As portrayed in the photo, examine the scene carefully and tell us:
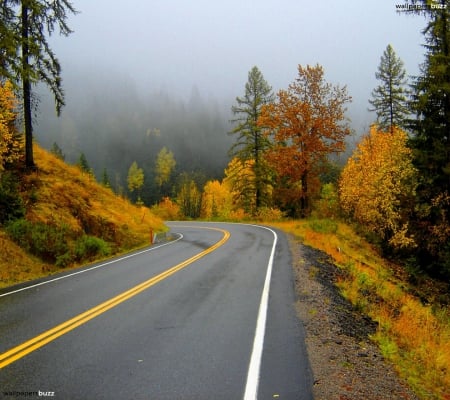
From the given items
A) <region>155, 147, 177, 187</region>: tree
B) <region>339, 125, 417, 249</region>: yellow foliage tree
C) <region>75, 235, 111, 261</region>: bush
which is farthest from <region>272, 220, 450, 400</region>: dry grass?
<region>155, 147, 177, 187</region>: tree

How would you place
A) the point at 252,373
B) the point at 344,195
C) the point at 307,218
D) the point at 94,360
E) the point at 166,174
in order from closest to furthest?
the point at 252,373 → the point at 94,360 → the point at 344,195 → the point at 307,218 → the point at 166,174

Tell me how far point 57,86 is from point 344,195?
19702 mm

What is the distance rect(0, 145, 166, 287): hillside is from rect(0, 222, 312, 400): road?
134 inches

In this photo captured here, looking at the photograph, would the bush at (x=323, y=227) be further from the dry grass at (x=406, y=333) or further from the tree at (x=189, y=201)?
the tree at (x=189, y=201)

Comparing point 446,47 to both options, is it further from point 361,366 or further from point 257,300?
point 361,366

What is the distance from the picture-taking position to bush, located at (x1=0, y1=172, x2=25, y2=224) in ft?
51.0

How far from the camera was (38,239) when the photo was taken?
15.0 meters

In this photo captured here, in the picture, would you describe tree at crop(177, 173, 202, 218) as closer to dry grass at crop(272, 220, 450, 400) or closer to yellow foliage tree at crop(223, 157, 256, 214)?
yellow foliage tree at crop(223, 157, 256, 214)

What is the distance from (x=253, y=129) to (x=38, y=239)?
24495 mm

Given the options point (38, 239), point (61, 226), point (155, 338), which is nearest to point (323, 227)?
point (61, 226)

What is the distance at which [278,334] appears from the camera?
246 inches

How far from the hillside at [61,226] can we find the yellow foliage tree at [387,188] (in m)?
14.6

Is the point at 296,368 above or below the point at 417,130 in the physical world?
below

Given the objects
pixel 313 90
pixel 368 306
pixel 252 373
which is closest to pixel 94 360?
pixel 252 373
